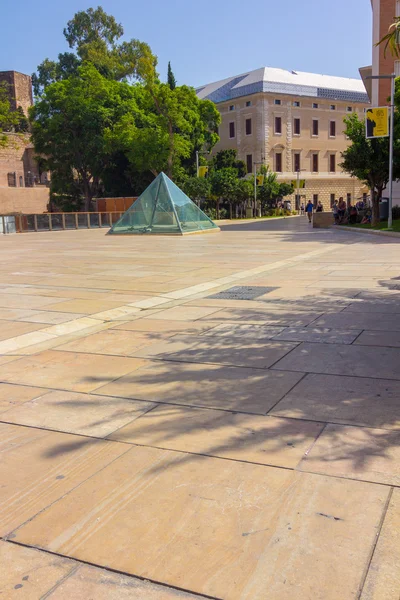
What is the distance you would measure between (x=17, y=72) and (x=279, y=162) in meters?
33.3

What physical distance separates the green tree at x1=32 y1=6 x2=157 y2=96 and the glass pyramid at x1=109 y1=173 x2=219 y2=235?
119 feet

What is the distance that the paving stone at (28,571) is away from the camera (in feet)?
7.82

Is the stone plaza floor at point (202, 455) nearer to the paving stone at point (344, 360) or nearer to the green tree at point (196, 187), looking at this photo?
the paving stone at point (344, 360)

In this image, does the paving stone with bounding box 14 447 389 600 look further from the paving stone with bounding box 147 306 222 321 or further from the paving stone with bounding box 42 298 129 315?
the paving stone with bounding box 42 298 129 315

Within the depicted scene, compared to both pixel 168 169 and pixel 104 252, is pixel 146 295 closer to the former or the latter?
pixel 104 252

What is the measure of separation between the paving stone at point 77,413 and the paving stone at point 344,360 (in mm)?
1549

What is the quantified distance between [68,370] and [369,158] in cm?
2664

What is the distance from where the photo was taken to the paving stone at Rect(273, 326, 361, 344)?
20.6 feet

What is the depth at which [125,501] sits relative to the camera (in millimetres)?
3057

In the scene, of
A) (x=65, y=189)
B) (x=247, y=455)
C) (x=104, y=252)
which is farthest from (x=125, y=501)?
(x=65, y=189)

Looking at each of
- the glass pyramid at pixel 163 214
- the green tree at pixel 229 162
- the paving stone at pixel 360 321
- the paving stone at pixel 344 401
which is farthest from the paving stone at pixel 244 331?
the green tree at pixel 229 162

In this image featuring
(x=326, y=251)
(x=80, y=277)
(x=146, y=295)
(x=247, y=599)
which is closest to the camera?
(x=247, y=599)

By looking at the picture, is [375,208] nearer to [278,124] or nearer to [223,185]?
[223,185]

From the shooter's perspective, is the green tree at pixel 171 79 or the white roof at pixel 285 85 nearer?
the green tree at pixel 171 79
